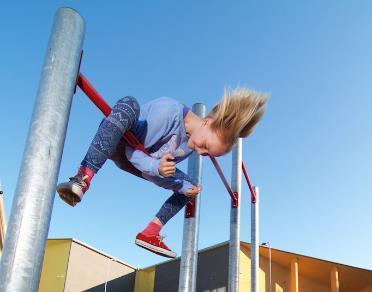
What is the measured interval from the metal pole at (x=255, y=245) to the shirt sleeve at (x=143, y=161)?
230cm

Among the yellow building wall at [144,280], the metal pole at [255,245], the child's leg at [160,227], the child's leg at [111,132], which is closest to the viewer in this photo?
the child's leg at [111,132]

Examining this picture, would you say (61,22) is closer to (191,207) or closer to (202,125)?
(202,125)

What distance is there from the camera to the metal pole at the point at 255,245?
12.3ft

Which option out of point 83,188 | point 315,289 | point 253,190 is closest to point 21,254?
point 83,188

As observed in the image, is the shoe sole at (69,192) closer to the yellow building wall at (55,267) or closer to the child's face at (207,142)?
the child's face at (207,142)

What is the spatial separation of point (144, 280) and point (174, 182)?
11648mm

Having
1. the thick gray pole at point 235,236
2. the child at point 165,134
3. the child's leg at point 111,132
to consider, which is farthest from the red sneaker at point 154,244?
the thick gray pole at point 235,236

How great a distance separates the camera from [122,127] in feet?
5.49

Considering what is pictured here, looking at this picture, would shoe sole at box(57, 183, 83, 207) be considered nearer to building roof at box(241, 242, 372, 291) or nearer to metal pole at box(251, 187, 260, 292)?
metal pole at box(251, 187, 260, 292)

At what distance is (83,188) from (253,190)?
315 cm

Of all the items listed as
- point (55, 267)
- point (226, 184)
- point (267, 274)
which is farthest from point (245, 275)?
point (226, 184)

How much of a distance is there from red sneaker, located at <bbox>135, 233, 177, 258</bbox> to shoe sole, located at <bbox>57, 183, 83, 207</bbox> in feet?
2.01

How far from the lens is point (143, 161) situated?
1.81 meters

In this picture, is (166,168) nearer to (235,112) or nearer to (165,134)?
(165,134)
